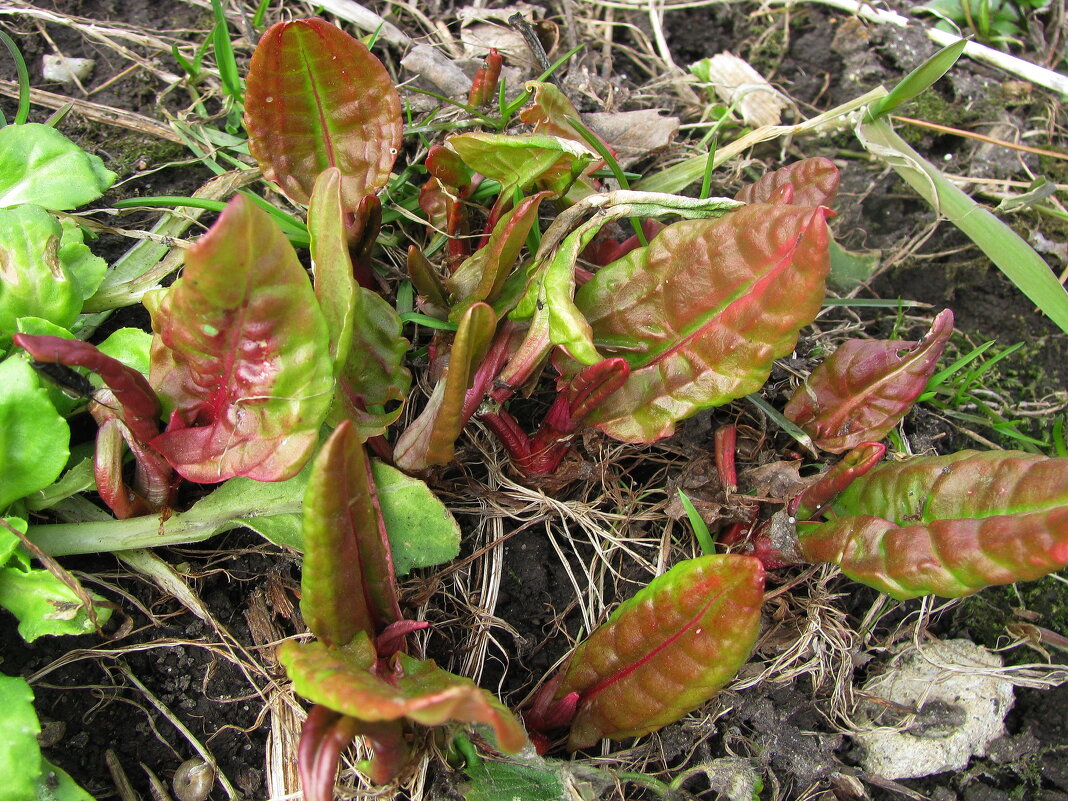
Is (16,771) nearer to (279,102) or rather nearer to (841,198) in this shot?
(279,102)

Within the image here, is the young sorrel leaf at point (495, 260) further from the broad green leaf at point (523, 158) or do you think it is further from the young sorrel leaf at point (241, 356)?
the young sorrel leaf at point (241, 356)

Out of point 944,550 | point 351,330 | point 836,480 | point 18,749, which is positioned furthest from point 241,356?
point 944,550

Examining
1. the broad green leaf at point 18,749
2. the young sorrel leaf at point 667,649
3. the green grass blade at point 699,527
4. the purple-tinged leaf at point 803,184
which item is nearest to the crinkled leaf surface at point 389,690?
the young sorrel leaf at point 667,649

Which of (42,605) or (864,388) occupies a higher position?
(864,388)

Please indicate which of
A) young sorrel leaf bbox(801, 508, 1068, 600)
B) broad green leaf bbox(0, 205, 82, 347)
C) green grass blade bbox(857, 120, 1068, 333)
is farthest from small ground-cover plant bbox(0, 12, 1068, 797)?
green grass blade bbox(857, 120, 1068, 333)

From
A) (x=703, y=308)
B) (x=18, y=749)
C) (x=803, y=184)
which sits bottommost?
(x=18, y=749)

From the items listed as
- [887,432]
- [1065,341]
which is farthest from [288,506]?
[1065,341]

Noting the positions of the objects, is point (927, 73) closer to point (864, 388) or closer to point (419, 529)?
point (864, 388)
